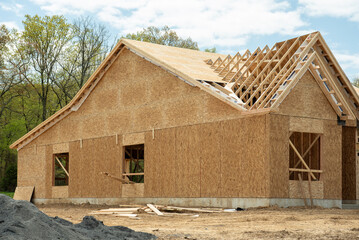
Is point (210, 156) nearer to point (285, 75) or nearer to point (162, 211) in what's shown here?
point (162, 211)

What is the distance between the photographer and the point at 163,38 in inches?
1882

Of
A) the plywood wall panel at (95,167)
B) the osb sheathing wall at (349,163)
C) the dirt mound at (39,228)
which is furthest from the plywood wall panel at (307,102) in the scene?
the dirt mound at (39,228)

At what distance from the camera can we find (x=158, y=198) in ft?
63.6

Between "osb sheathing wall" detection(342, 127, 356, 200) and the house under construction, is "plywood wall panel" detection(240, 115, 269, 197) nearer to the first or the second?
the house under construction

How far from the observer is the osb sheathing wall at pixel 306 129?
1591 centimetres

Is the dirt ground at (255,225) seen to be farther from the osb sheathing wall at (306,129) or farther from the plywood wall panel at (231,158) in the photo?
the plywood wall panel at (231,158)

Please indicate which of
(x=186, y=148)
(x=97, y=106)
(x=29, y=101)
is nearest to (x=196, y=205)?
(x=186, y=148)

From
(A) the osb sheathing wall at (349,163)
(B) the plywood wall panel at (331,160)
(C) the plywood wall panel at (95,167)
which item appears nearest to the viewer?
(B) the plywood wall panel at (331,160)

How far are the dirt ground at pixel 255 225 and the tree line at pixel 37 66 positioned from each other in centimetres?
2845

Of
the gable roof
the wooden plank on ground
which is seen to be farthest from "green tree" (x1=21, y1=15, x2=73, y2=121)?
the gable roof

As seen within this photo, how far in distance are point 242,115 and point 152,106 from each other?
15.6 feet

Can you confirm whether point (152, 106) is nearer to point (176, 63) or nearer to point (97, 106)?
point (176, 63)

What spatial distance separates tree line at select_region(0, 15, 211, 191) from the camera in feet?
136

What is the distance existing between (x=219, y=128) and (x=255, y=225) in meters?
6.14
